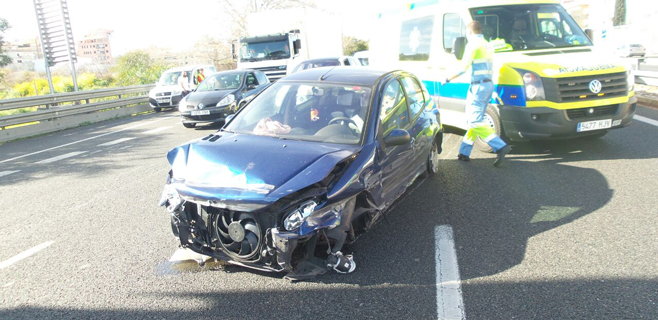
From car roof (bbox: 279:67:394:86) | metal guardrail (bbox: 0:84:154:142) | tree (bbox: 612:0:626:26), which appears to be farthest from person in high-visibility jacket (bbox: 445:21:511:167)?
tree (bbox: 612:0:626:26)

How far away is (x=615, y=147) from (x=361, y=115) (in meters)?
5.00

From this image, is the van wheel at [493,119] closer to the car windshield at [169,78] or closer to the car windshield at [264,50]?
the car windshield at [264,50]

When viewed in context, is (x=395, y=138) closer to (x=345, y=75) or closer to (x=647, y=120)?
(x=345, y=75)

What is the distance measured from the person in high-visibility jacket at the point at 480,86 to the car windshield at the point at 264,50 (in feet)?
45.3

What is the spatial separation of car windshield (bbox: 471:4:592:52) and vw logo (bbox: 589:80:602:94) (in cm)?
108

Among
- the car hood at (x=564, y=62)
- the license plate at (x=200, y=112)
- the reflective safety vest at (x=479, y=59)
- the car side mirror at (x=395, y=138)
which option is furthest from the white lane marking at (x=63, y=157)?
the car hood at (x=564, y=62)

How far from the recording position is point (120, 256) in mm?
4098

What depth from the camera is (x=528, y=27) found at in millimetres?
7449

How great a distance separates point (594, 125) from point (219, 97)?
879 centimetres

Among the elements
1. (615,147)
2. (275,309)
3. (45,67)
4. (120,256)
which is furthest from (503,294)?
(45,67)

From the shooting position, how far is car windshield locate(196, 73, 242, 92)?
1316cm

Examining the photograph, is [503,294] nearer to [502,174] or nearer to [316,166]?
[316,166]

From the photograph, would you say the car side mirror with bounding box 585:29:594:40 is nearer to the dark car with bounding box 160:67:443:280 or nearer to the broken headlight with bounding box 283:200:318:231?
the dark car with bounding box 160:67:443:280

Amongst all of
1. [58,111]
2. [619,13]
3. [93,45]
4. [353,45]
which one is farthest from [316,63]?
[93,45]
